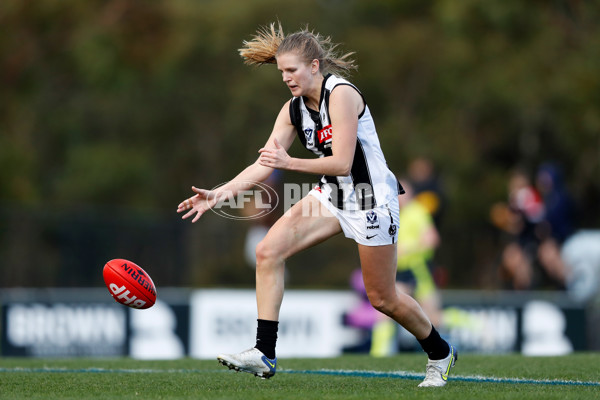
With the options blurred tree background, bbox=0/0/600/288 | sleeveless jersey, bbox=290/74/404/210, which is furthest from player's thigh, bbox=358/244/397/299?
blurred tree background, bbox=0/0/600/288

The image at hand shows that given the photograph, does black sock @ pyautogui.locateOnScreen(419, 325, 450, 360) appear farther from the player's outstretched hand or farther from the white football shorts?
the player's outstretched hand

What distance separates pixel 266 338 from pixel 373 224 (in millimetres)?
925

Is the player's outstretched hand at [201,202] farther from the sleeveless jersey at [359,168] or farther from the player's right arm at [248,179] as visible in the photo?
the sleeveless jersey at [359,168]

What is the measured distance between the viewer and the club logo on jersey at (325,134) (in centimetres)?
604

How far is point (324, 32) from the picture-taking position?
29.8 metres

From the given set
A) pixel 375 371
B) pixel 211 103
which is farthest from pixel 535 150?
pixel 375 371

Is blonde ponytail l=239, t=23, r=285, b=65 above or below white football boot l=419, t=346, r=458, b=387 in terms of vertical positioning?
above

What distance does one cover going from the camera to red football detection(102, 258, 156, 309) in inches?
254

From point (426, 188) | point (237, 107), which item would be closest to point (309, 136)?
point (426, 188)

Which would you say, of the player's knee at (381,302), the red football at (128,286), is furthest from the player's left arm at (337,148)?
the red football at (128,286)

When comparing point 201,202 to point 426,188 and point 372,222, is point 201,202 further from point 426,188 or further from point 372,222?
point 426,188

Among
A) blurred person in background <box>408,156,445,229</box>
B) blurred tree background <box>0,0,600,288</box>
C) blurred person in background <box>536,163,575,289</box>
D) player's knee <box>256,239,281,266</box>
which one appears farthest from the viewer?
blurred tree background <box>0,0,600,288</box>

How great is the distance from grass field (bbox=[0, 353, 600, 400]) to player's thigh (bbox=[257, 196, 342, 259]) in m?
0.84

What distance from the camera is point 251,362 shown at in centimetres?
591
